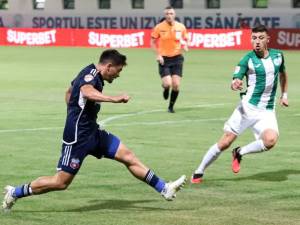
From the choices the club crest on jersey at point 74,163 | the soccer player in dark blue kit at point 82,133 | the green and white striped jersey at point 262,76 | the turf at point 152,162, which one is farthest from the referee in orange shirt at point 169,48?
the club crest on jersey at point 74,163

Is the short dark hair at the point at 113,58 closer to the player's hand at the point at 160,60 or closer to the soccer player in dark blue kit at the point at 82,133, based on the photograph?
the soccer player in dark blue kit at the point at 82,133

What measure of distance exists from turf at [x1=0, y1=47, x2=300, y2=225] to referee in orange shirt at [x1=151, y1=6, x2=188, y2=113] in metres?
0.74

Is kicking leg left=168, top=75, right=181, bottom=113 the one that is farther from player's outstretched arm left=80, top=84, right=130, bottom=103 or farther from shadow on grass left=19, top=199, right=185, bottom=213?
player's outstretched arm left=80, top=84, right=130, bottom=103

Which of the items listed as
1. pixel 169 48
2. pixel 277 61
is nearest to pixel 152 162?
pixel 277 61

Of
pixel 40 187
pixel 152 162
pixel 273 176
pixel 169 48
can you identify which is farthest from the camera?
pixel 169 48

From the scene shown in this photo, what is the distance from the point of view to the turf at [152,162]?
9547 millimetres

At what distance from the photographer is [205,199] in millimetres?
10453

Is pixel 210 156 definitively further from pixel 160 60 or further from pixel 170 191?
pixel 160 60

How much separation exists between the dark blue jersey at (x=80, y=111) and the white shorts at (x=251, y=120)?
8.84 feet

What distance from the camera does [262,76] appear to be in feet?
38.1

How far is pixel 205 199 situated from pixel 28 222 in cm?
229

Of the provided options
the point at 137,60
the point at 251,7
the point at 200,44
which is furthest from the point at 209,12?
the point at 137,60

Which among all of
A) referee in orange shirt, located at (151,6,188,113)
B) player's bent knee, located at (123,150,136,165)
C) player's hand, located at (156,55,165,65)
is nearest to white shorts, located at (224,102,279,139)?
player's bent knee, located at (123,150,136,165)

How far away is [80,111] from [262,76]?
3146 mm
